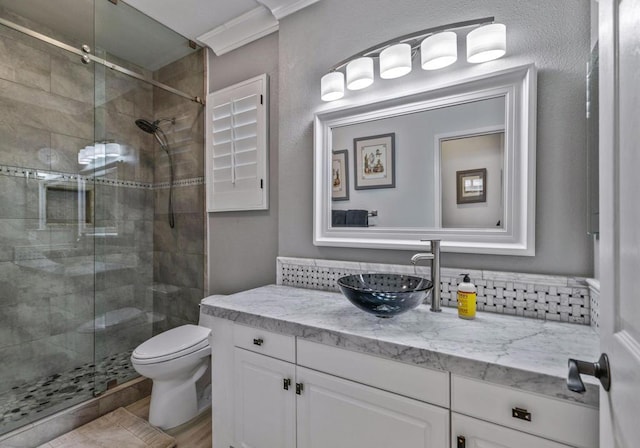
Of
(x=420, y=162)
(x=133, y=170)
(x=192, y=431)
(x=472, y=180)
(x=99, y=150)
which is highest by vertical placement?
(x=99, y=150)

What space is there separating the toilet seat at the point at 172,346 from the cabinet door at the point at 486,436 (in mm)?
1457

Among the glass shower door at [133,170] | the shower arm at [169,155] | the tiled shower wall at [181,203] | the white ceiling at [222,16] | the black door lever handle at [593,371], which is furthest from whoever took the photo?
the shower arm at [169,155]

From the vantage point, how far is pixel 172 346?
1.75 meters

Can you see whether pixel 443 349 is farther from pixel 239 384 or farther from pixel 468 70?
pixel 468 70

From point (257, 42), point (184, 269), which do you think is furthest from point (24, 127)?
point (257, 42)

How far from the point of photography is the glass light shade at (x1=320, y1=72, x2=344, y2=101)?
1.66 meters

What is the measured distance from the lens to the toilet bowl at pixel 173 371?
166 centimetres

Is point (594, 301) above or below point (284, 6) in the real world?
below

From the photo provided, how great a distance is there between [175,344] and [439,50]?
208 cm

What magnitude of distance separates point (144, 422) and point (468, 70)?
255cm

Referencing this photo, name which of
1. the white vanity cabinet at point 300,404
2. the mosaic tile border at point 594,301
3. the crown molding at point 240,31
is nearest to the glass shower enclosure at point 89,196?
the crown molding at point 240,31

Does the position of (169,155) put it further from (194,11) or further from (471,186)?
(471,186)

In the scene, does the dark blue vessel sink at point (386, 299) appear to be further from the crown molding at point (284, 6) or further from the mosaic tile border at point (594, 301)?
the crown molding at point (284, 6)

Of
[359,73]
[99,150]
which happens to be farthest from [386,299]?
[99,150]
